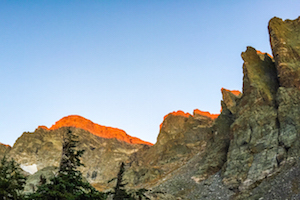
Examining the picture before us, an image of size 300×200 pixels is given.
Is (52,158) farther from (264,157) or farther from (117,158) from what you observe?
(264,157)

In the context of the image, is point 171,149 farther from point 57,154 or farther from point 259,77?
point 57,154

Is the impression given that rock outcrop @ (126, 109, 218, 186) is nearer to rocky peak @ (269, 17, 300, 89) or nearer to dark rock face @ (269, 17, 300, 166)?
dark rock face @ (269, 17, 300, 166)

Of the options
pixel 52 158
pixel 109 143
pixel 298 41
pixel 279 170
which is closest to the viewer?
pixel 279 170

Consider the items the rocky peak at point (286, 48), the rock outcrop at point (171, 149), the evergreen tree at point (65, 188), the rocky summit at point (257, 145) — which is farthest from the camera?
the rock outcrop at point (171, 149)

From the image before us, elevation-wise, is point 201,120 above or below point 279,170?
above

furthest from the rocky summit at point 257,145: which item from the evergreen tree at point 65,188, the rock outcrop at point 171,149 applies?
the evergreen tree at point 65,188

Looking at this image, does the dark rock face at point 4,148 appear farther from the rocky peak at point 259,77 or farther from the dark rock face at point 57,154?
the rocky peak at point 259,77

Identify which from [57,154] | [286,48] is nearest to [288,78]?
[286,48]

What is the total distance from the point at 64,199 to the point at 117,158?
166909mm

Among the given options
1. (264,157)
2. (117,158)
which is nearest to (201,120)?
(117,158)

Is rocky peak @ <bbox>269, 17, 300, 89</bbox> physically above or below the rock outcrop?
above

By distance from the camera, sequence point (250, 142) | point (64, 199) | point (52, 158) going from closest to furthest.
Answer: point (64, 199) < point (250, 142) < point (52, 158)

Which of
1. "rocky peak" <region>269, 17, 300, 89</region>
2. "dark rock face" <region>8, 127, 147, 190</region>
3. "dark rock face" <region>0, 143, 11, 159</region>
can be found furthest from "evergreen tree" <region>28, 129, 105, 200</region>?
"dark rock face" <region>0, 143, 11, 159</region>

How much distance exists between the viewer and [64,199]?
38.8ft
